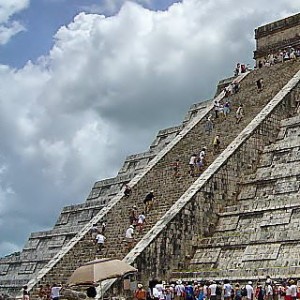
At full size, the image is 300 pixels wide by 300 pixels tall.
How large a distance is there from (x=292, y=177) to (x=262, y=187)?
1.14 m

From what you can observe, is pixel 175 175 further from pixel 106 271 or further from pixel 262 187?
pixel 106 271

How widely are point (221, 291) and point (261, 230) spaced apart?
2.50 metres

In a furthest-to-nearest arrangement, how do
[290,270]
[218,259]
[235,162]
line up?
1. [235,162]
2. [218,259]
3. [290,270]

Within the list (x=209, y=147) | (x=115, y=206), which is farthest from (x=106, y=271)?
(x=209, y=147)

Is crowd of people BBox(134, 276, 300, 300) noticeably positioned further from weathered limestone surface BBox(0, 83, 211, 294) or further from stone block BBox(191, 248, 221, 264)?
weathered limestone surface BBox(0, 83, 211, 294)

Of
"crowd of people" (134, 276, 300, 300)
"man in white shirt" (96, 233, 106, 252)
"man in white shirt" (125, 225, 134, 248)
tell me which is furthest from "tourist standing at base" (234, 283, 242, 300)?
"man in white shirt" (96, 233, 106, 252)

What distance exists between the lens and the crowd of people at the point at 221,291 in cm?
1656

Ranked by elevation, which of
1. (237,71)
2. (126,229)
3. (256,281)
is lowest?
(256,281)

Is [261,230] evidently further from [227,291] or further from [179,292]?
[179,292]

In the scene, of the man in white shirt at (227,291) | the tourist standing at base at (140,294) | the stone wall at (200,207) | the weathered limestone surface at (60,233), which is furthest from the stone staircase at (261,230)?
the weathered limestone surface at (60,233)

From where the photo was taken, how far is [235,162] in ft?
74.4

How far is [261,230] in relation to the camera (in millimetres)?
19391

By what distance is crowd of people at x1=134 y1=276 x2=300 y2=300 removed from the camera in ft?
54.3

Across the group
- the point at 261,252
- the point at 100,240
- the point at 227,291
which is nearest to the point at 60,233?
the point at 100,240
